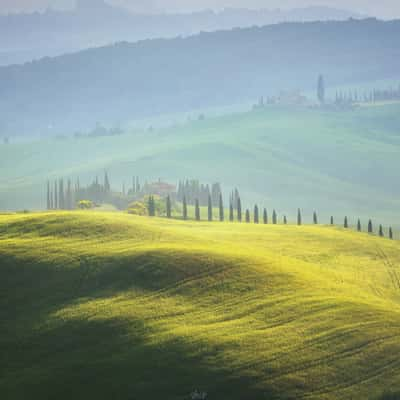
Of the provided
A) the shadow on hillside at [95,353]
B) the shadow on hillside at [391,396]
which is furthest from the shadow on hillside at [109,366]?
the shadow on hillside at [391,396]

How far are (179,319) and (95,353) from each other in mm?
10610

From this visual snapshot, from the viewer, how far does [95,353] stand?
7331cm

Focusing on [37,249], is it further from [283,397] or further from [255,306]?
[283,397]

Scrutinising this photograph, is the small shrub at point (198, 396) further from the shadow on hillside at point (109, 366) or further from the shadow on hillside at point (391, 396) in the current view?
the shadow on hillside at point (391, 396)

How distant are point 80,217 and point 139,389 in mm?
48775

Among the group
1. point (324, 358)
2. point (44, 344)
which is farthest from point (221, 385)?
point (44, 344)

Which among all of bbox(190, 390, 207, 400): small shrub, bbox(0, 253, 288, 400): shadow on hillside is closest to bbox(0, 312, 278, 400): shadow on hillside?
bbox(0, 253, 288, 400): shadow on hillside

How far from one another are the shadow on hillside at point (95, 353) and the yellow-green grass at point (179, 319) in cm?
14

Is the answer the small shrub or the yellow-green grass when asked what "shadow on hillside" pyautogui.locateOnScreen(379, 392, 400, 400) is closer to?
the yellow-green grass

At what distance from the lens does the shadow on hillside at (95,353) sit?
6762cm

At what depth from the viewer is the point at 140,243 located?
4033 inches

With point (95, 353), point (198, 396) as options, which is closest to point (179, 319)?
point (95, 353)

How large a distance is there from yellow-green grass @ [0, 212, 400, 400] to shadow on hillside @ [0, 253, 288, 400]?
140 millimetres

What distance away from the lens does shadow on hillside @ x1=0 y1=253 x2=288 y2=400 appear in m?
67.6
